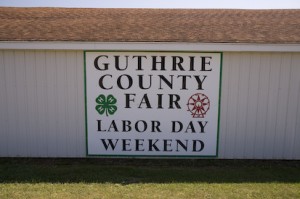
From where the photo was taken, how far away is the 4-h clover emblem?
7645 mm

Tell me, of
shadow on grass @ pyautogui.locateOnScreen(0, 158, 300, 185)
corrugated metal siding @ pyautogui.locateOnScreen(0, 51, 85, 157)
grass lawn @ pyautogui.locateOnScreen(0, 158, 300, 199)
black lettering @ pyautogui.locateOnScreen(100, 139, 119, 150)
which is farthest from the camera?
black lettering @ pyautogui.locateOnScreen(100, 139, 119, 150)

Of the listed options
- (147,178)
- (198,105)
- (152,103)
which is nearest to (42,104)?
(152,103)

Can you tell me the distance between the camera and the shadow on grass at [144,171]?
21.2 ft

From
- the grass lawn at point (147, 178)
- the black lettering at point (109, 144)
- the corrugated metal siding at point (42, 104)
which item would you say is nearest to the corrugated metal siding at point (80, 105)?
the corrugated metal siding at point (42, 104)

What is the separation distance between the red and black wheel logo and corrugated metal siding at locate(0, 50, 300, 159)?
39 cm

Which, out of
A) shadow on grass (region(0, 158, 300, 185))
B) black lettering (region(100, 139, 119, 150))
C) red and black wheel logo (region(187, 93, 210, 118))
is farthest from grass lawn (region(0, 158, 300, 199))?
red and black wheel logo (region(187, 93, 210, 118))

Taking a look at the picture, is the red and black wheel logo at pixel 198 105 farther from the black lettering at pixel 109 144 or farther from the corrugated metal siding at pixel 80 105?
the black lettering at pixel 109 144

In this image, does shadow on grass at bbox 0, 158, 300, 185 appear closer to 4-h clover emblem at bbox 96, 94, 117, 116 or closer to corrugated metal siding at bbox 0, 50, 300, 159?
corrugated metal siding at bbox 0, 50, 300, 159

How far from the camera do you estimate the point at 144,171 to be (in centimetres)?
697

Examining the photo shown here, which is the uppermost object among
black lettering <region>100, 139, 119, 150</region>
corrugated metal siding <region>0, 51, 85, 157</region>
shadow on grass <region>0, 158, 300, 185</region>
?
corrugated metal siding <region>0, 51, 85, 157</region>

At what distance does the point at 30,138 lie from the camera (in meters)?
7.82

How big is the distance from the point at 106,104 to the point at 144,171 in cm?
180

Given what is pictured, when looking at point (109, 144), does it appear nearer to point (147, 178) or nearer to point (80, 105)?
point (80, 105)

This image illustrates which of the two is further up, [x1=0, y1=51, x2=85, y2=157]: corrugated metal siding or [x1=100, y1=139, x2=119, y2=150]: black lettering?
[x1=0, y1=51, x2=85, y2=157]: corrugated metal siding
